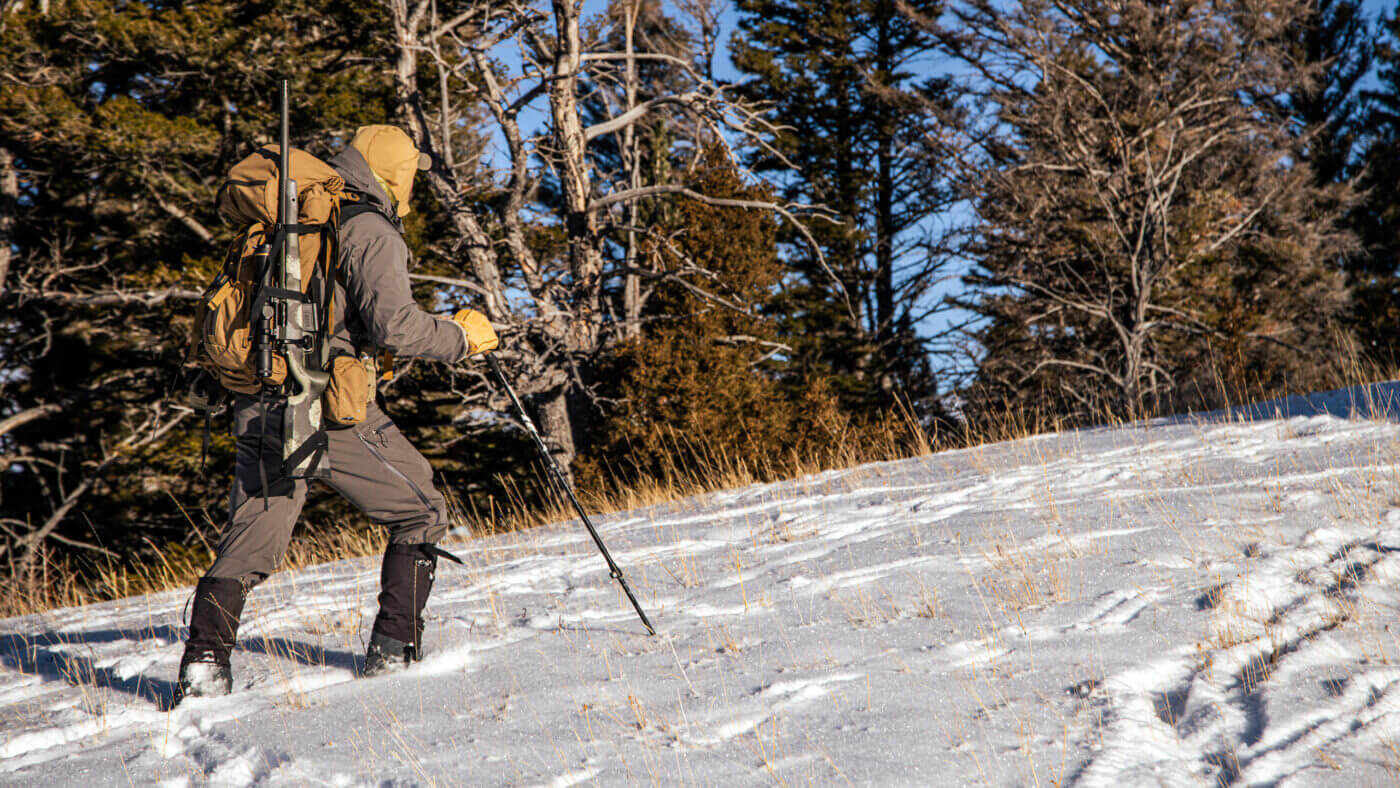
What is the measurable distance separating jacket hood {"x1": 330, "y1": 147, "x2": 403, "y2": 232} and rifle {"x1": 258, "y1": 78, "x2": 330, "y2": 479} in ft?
0.74

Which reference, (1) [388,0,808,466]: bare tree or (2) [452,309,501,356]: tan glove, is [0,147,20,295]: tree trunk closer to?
(1) [388,0,808,466]: bare tree

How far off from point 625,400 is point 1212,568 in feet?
31.0

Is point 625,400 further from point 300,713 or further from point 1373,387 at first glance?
point 300,713

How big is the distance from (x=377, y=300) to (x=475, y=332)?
1.34ft

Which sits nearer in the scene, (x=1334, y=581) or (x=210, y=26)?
(x=1334, y=581)

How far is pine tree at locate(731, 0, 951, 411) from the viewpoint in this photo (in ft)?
70.1

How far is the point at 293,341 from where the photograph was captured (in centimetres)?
300

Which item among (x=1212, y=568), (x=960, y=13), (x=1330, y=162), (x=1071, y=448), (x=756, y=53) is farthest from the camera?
(x=1330, y=162)

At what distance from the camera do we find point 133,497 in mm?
14047

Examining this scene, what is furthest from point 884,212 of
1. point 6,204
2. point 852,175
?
point 6,204

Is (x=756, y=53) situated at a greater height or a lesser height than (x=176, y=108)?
greater

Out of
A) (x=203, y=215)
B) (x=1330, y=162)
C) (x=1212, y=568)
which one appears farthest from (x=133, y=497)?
(x=1330, y=162)

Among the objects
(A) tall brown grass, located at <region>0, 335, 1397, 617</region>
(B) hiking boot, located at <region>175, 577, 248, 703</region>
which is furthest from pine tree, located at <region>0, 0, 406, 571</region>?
(B) hiking boot, located at <region>175, 577, 248, 703</region>

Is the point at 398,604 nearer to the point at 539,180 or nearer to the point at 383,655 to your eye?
the point at 383,655
